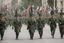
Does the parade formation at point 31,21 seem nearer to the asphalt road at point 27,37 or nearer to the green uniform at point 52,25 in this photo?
the green uniform at point 52,25

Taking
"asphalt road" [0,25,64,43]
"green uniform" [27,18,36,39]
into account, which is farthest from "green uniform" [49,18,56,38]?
"green uniform" [27,18,36,39]

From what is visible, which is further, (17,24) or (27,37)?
(27,37)

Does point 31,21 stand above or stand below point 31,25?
above

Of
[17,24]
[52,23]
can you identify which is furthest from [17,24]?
[52,23]

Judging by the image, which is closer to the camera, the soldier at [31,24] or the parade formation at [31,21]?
the parade formation at [31,21]

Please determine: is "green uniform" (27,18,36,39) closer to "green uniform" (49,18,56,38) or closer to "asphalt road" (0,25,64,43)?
"asphalt road" (0,25,64,43)

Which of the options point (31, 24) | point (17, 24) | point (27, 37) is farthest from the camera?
point (27, 37)

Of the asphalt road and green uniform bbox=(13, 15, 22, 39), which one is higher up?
green uniform bbox=(13, 15, 22, 39)

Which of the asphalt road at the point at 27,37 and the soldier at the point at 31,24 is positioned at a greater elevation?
the soldier at the point at 31,24

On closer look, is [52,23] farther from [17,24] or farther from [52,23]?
[17,24]

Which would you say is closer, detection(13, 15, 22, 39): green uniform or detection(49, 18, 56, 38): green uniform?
Result: detection(13, 15, 22, 39): green uniform

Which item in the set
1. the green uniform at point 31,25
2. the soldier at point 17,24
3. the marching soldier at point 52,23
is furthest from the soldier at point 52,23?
the soldier at point 17,24

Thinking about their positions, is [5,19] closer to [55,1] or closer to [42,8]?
[42,8]

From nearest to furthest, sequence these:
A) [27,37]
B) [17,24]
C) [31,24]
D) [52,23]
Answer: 1. [17,24]
2. [31,24]
3. [27,37]
4. [52,23]
